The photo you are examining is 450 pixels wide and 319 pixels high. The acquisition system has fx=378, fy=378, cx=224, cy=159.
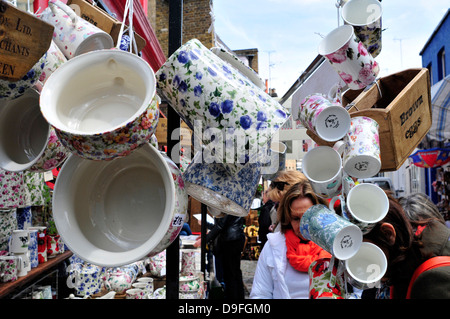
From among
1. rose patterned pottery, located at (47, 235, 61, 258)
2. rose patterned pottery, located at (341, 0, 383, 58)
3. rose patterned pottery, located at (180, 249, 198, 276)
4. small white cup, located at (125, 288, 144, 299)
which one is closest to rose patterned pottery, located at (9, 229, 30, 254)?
rose patterned pottery, located at (47, 235, 61, 258)

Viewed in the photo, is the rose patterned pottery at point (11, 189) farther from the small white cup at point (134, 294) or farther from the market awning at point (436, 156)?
the market awning at point (436, 156)

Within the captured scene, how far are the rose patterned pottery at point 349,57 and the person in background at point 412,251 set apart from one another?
524mm

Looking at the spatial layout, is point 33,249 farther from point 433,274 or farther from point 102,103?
point 433,274

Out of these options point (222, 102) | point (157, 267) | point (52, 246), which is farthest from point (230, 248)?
point (222, 102)

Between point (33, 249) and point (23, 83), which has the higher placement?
point (23, 83)

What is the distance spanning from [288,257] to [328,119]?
127cm

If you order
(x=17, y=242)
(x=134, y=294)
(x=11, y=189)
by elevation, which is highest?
(x=11, y=189)

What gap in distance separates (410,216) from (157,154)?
53.9 inches

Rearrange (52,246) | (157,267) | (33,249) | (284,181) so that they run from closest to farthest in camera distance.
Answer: (33,249), (52,246), (157,267), (284,181)

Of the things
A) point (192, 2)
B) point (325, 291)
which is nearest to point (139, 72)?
point (325, 291)

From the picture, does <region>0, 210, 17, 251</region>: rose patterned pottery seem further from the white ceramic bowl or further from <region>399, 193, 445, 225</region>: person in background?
<region>399, 193, 445, 225</region>: person in background

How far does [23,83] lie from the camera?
75 centimetres

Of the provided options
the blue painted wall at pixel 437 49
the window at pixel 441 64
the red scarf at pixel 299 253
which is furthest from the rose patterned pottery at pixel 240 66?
the window at pixel 441 64

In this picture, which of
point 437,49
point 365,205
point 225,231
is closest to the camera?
point 365,205
